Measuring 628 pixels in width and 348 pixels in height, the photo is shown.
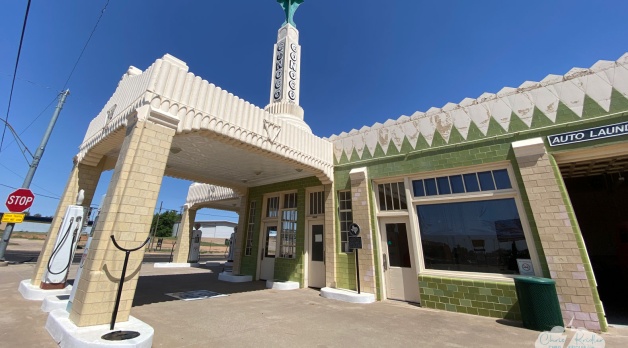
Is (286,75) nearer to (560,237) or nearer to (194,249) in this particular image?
(560,237)

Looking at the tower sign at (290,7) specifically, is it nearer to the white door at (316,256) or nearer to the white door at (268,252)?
the white door at (268,252)

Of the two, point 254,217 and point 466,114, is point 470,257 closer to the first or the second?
point 466,114

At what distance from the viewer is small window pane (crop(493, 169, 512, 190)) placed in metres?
5.55

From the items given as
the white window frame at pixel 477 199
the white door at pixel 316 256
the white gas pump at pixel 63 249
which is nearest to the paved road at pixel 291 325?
the white gas pump at pixel 63 249

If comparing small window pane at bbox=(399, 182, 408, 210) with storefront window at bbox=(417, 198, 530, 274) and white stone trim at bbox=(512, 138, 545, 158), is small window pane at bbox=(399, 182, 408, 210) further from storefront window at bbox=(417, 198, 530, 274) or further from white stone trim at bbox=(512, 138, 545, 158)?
white stone trim at bbox=(512, 138, 545, 158)

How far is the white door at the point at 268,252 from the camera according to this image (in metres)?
9.28

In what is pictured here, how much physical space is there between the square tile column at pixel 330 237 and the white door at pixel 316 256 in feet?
1.87

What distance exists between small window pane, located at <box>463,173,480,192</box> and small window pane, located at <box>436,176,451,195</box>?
15.1 inches

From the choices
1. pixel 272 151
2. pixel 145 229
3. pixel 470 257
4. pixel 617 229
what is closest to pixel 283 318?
pixel 145 229

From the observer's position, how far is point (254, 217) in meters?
10.1

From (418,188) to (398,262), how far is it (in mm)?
1983

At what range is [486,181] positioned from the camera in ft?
19.0

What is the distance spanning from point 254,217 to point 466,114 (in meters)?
7.80

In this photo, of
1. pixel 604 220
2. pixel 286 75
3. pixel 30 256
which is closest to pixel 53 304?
pixel 286 75
